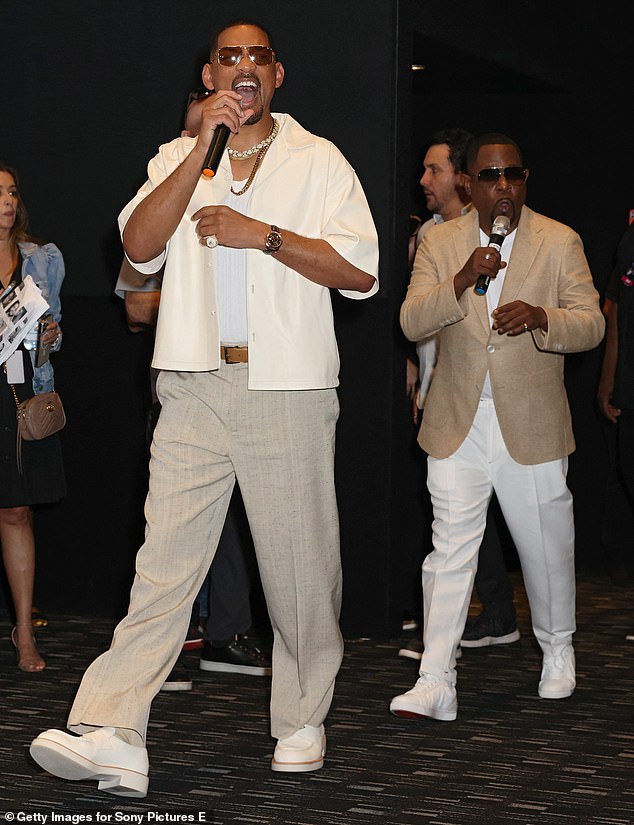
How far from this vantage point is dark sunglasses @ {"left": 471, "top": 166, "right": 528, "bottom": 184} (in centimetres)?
429

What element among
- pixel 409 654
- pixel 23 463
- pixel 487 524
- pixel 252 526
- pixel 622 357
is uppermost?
pixel 622 357

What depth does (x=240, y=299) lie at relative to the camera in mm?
3480

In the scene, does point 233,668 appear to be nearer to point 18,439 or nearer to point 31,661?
point 31,661

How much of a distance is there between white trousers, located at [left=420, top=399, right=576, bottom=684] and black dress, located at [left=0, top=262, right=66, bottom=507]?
152 centimetres

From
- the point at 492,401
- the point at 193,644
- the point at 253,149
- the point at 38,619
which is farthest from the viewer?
the point at 38,619

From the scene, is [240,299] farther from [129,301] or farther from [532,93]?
[532,93]

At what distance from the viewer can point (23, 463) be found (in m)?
5.00

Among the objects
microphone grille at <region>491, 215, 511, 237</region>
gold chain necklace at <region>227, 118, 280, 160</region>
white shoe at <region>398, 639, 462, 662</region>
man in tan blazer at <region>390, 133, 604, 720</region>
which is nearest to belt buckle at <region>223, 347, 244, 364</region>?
gold chain necklace at <region>227, 118, 280, 160</region>

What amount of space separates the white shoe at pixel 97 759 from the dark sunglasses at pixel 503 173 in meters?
2.08

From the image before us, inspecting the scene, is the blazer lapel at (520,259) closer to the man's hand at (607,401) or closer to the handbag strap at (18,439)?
the man's hand at (607,401)

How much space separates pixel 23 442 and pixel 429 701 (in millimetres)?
1809

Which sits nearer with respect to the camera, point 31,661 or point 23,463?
point 31,661

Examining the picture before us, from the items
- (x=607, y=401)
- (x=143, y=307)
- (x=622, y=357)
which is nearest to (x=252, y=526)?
(x=143, y=307)

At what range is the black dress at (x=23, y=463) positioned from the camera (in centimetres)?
496
